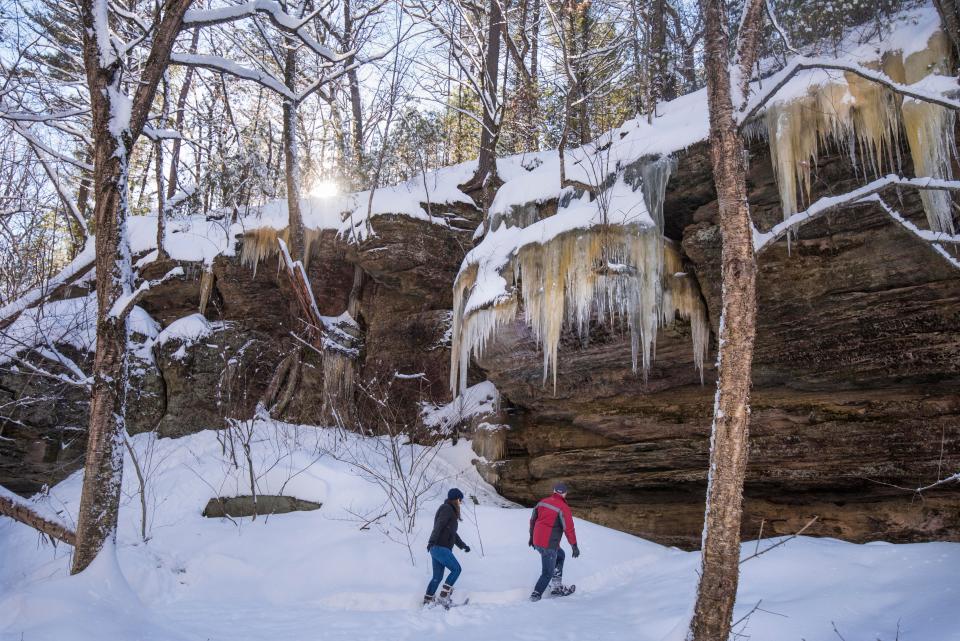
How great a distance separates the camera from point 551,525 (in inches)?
247

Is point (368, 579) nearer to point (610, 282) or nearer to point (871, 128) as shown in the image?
point (610, 282)

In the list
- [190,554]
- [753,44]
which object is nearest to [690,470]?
[753,44]

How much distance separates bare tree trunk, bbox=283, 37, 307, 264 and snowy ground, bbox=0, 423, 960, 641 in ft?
14.3

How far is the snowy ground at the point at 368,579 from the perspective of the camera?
173 inches

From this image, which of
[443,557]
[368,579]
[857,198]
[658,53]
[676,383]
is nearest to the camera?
[857,198]

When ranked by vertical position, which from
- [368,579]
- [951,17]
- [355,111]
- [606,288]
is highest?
[355,111]

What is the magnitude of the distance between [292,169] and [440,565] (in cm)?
958

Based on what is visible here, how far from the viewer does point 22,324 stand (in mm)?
12547

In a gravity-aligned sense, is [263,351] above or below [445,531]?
above

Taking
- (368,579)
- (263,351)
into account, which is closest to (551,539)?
(368,579)

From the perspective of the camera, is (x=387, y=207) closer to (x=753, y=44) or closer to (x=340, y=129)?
(x=340, y=129)

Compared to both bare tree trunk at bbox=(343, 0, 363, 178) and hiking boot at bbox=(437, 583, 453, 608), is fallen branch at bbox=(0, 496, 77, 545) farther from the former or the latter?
bare tree trunk at bbox=(343, 0, 363, 178)

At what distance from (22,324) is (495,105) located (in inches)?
450

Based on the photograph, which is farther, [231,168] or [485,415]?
[231,168]
